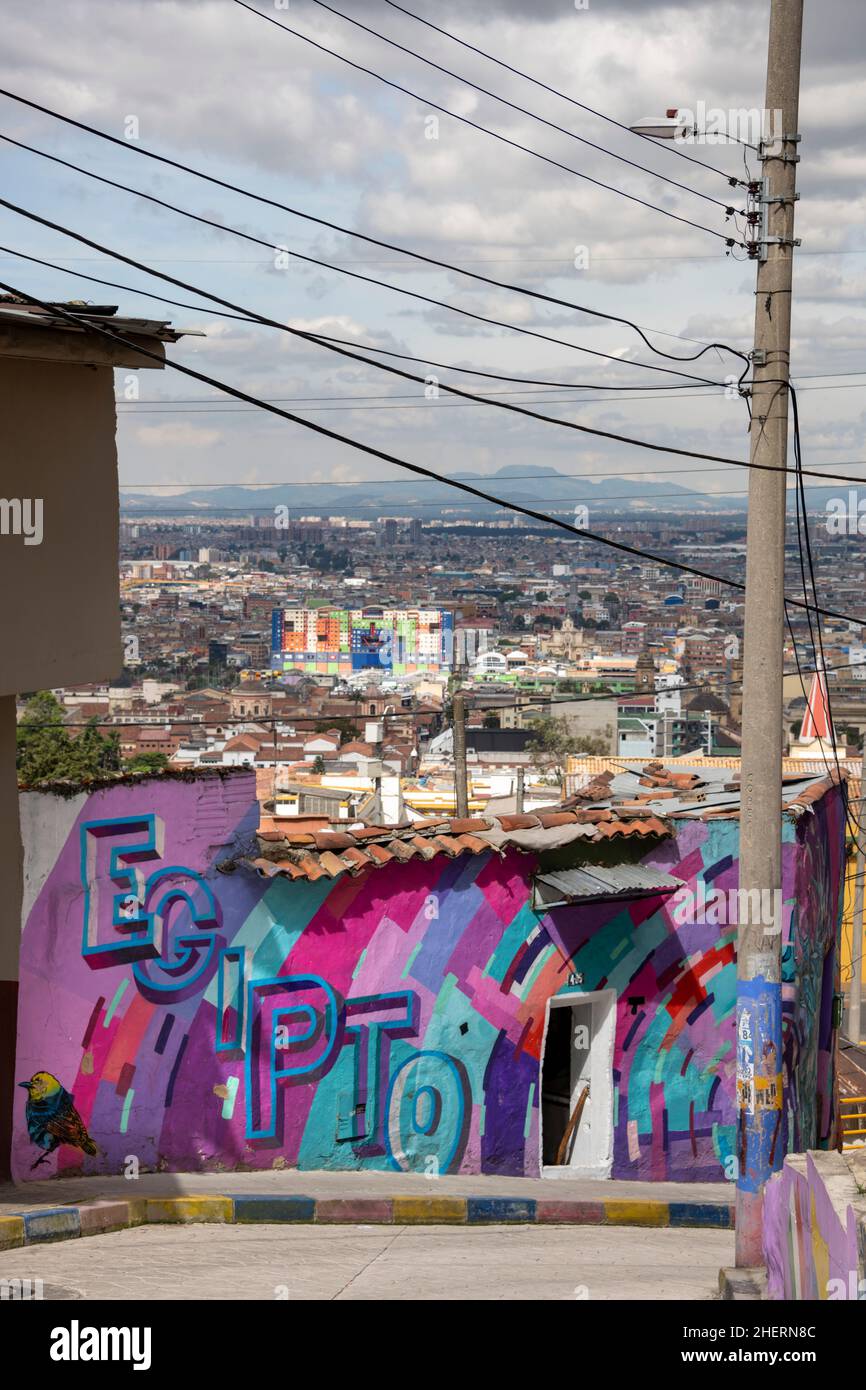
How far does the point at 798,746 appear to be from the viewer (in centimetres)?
6825

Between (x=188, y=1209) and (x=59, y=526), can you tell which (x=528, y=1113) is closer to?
(x=188, y=1209)

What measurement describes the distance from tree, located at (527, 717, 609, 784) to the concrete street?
75.8 m

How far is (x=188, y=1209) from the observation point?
767cm

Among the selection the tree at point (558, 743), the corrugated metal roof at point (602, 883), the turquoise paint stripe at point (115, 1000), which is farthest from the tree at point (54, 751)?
the turquoise paint stripe at point (115, 1000)

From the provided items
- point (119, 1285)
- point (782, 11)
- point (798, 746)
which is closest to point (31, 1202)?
point (119, 1285)

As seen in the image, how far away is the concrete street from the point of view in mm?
6652

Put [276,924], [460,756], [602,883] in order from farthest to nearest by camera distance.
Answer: [460,756]
[602,883]
[276,924]

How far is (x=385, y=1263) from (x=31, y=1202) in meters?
1.72

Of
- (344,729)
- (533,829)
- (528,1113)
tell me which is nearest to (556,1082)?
(528,1113)

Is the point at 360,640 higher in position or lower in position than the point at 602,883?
lower

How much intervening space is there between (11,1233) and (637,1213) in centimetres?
352

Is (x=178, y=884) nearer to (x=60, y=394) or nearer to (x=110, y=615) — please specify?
(x=110, y=615)

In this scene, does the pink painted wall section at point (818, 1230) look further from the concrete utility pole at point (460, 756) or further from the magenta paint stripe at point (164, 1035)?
the concrete utility pole at point (460, 756)

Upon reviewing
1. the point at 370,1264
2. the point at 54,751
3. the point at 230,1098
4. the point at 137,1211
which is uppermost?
the point at 230,1098
